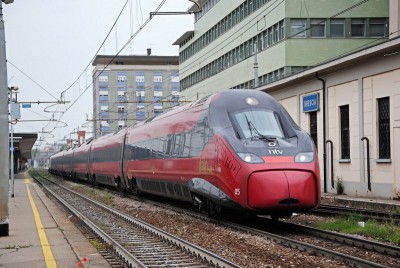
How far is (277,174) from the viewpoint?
40.2 feet

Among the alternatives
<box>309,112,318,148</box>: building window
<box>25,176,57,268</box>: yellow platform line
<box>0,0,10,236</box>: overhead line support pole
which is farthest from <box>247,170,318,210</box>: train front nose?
<box>309,112,318,148</box>: building window

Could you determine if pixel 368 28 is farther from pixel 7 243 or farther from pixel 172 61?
pixel 172 61

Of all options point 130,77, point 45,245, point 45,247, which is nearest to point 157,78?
point 130,77

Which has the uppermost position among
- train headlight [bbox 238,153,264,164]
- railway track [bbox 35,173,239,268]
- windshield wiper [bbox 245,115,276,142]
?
windshield wiper [bbox 245,115,276,142]

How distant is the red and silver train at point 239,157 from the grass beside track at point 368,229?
36.1 inches

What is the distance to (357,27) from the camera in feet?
136

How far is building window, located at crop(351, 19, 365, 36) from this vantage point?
136 feet

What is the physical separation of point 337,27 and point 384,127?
20491 millimetres

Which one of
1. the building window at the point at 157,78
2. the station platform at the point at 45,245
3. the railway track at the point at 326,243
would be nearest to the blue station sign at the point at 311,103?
the railway track at the point at 326,243

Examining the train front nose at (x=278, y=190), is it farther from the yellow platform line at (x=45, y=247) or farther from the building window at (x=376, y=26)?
the building window at (x=376, y=26)

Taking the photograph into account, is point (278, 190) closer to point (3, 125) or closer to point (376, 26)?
point (3, 125)

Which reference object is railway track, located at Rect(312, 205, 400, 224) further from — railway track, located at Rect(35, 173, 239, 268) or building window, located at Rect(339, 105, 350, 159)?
building window, located at Rect(339, 105, 350, 159)

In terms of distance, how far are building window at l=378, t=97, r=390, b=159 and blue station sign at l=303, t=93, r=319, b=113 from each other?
4894 millimetres

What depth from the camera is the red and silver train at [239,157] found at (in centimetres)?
1229
